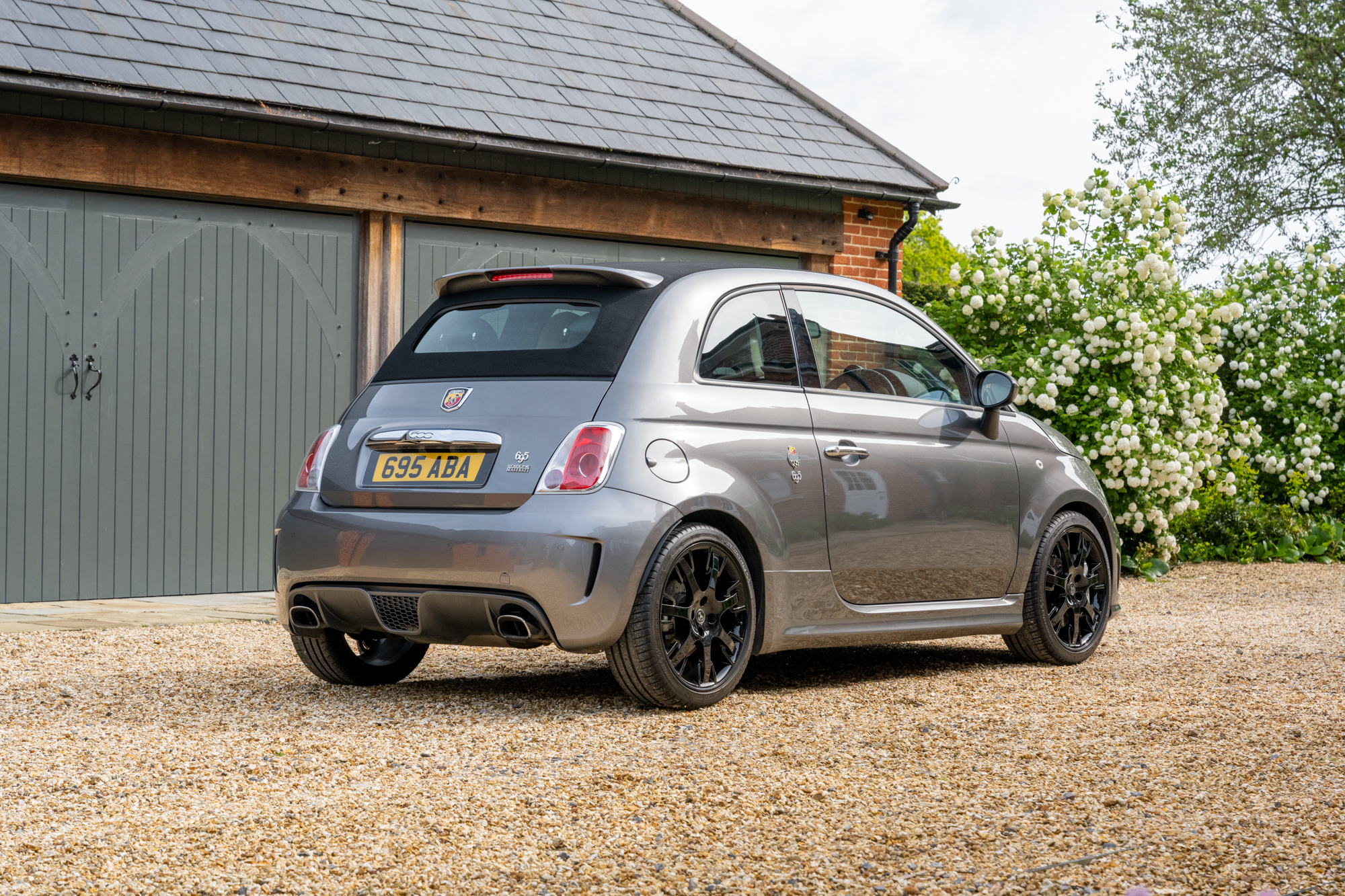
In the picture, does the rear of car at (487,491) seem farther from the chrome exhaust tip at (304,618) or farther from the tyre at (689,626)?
the tyre at (689,626)

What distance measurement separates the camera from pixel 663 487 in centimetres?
A: 485

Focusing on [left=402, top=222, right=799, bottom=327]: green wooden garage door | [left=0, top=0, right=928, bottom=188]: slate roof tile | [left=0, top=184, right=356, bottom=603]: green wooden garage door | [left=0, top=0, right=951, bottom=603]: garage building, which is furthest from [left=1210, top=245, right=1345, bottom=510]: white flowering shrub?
[left=0, top=184, right=356, bottom=603]: green wooden garage door

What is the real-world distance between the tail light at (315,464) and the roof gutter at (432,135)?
3937 mm

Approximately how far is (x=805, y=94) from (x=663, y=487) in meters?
8.95

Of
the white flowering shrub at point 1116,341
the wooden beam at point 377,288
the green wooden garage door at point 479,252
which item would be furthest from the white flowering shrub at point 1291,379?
the wooden beam at point 377,288

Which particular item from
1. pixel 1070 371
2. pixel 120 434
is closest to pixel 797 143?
pixel 1070 371

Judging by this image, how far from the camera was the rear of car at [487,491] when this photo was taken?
4.71 m

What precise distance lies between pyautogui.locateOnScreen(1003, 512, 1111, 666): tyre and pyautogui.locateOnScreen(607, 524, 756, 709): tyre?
164 cm

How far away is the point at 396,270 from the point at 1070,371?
198 inches

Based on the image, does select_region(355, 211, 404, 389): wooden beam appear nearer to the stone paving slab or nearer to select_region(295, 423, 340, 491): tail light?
the stone paving slab

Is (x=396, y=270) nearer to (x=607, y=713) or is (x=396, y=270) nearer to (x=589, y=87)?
(x=589, y=87)

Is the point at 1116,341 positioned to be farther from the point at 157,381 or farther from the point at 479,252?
the point at 157,381

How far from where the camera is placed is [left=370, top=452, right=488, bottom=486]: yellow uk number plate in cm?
491

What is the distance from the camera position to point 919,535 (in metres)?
5.81
